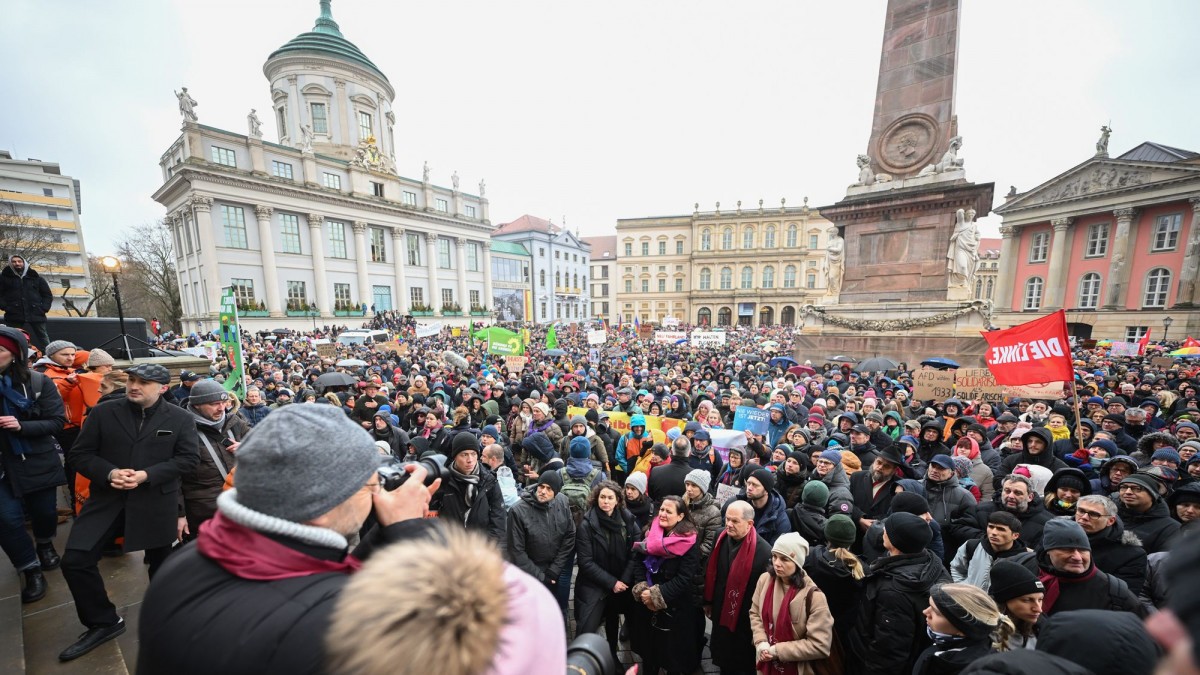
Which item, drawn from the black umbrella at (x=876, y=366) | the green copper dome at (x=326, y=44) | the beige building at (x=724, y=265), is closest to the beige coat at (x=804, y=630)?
the black umbrella at (x=876, y=366)

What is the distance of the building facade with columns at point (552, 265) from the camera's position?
2191 inches

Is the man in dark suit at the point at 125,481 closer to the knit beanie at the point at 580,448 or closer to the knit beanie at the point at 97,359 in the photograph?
the knit beanie at the point at 97,359

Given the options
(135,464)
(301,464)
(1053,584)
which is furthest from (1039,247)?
(135,464)

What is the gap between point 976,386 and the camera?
28.8 ft

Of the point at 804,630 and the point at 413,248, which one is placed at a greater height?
the point at 413,248

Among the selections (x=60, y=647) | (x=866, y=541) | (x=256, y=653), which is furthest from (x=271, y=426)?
(x=866, y=541)

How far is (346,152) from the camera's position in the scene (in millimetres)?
39562

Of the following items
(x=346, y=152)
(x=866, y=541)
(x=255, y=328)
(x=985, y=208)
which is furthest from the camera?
(x=346, y=152)

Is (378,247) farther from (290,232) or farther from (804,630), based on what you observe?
(804,630)

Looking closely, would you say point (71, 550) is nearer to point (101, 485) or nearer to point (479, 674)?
point (101, 485)

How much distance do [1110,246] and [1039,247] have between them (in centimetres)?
360

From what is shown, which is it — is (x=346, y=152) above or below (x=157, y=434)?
above

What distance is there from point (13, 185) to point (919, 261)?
79893mm

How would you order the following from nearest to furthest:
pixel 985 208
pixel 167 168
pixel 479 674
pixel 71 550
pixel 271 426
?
pixel 479 674 < pixel 271 426 < pixel 71 550 < pixel 985 208 < pixel 167 168
